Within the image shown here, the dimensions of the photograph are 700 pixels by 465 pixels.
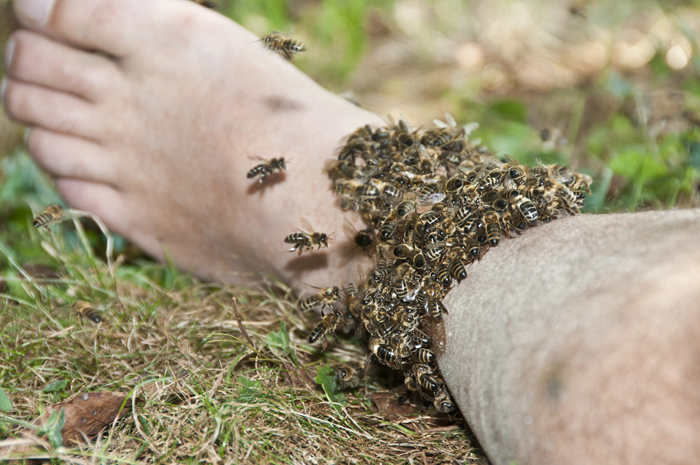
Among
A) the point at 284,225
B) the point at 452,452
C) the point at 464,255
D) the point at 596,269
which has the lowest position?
the point at 452,452

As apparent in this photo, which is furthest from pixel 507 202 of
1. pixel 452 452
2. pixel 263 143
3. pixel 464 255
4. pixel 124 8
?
pixel 124 8

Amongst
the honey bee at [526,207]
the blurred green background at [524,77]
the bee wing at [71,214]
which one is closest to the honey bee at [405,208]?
the honey bee at [526,207]

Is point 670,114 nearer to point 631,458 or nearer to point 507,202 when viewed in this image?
point 507,202

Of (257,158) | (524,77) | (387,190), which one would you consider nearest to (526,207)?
(387,190)

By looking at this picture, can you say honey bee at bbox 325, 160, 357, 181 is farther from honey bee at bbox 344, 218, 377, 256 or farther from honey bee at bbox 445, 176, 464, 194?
honey bee at bbox 445, 176, 464, 194

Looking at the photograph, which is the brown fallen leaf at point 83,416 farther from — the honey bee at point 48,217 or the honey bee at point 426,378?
the honey bee at point 48,217

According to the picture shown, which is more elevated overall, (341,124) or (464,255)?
(341,124)
